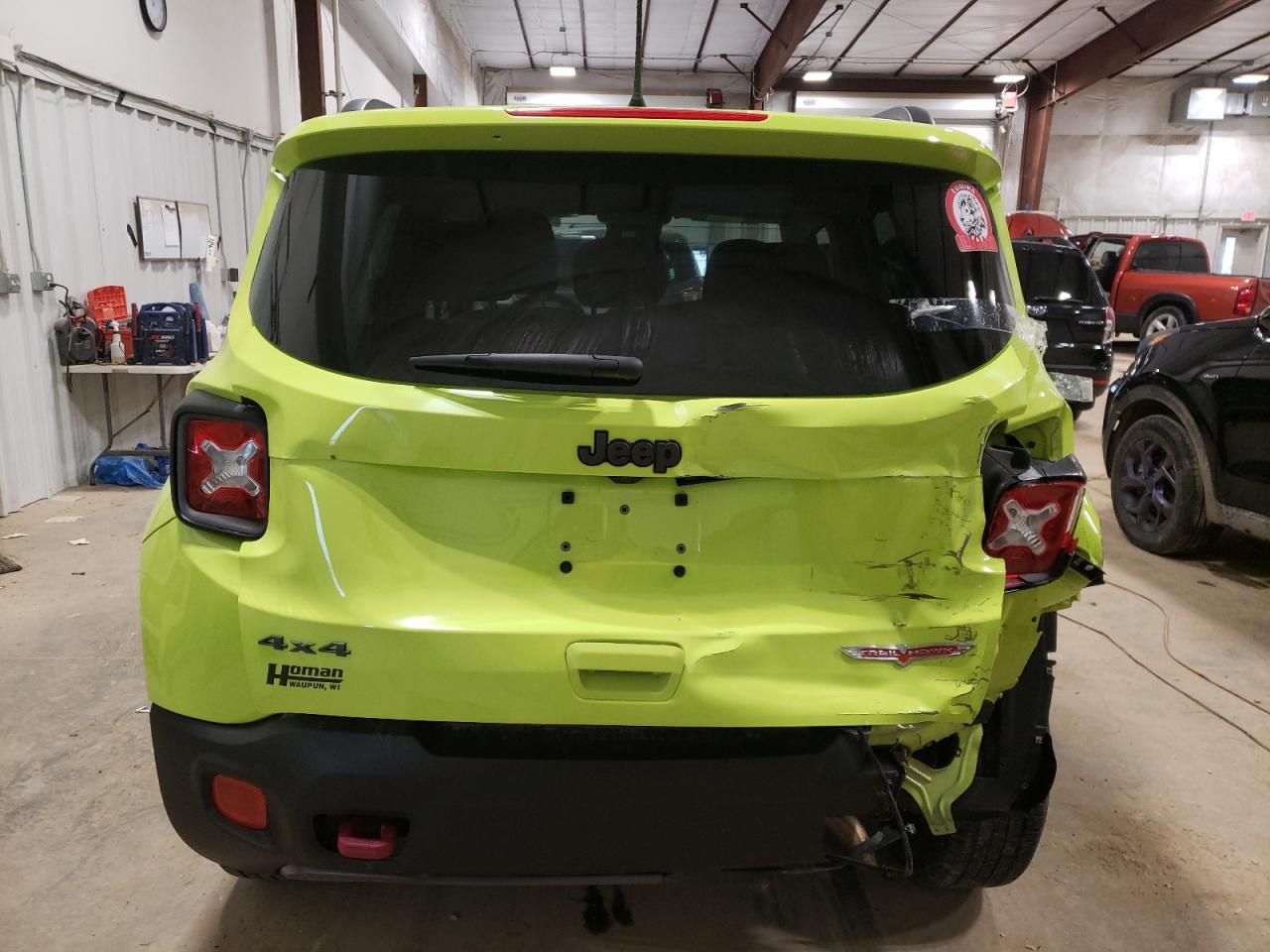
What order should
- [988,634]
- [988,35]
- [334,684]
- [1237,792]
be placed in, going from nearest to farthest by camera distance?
[334,684]
[988,634]
[1237,792]
[988,35]

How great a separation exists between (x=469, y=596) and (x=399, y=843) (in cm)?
42

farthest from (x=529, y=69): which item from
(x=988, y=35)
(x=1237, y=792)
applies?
(x=1237, y=792)

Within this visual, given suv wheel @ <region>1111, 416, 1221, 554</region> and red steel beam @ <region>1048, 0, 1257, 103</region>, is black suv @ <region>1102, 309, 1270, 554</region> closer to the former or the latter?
suv wheel @ <region>1111, 416, 1221, 554</region>

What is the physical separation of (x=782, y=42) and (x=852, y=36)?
1665mm

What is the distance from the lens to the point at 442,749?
4.58 ft

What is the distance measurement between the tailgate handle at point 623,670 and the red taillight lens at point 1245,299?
14144 millimetres

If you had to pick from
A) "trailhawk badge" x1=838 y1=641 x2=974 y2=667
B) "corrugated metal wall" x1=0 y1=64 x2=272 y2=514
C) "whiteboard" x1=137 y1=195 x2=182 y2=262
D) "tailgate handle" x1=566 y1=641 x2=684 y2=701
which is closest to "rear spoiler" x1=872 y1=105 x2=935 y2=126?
"trailhawk badge" x1=838 y1=641 x2=974 y2=667

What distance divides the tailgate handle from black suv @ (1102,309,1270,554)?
3.73 metres

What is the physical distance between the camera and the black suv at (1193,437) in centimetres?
402

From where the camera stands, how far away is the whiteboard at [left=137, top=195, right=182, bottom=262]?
6.40m

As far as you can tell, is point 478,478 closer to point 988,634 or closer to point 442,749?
point 442,749

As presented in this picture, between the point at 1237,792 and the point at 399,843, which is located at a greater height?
the point at 399,843

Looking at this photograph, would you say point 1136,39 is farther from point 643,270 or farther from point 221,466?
point 221,466

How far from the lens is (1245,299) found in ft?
41.4
